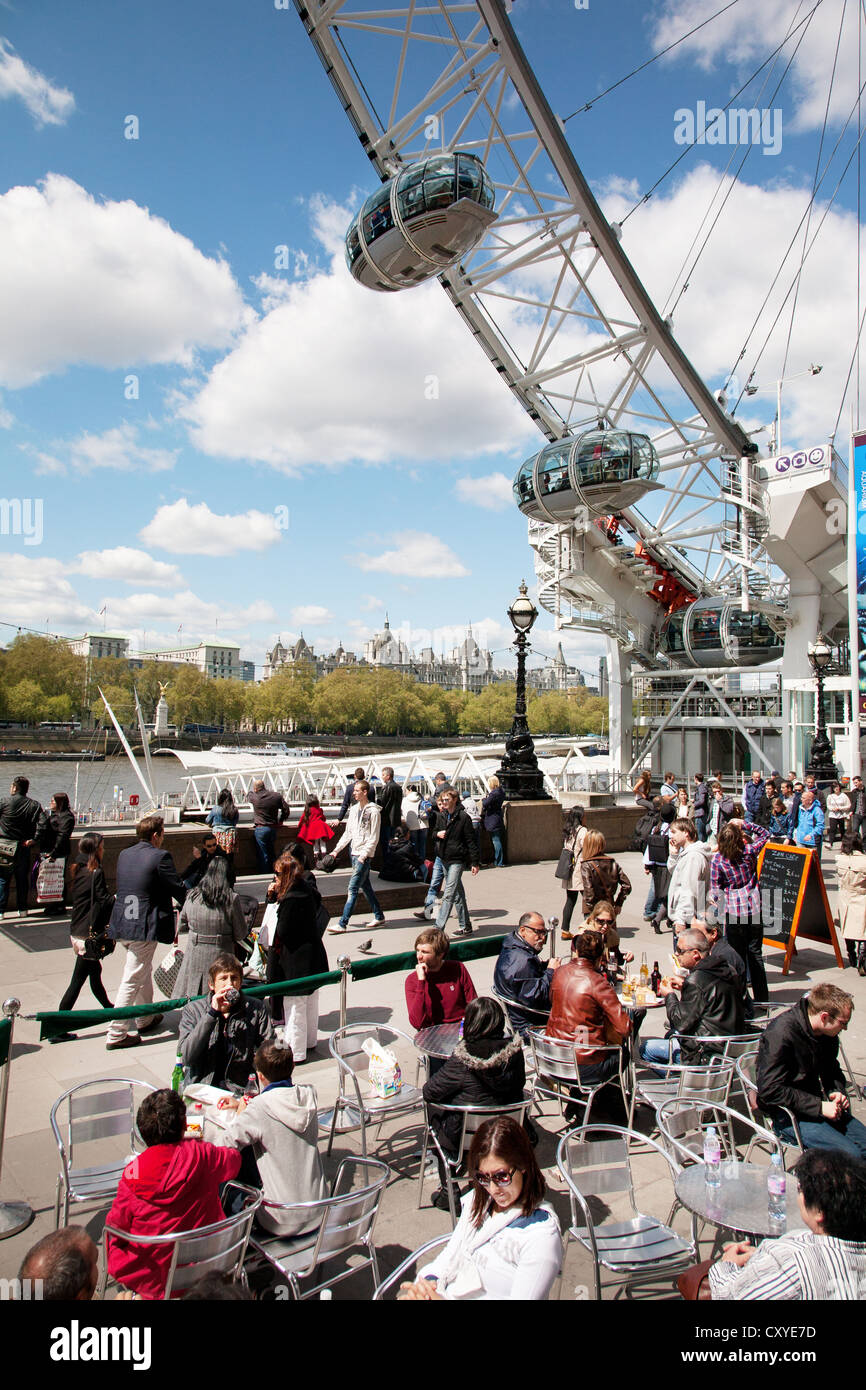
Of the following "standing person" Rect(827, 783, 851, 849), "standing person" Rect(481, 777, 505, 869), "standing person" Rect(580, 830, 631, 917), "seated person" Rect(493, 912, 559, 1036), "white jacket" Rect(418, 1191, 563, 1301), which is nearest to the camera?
"white jacket" Rect(418, 1191, 563, 1301)

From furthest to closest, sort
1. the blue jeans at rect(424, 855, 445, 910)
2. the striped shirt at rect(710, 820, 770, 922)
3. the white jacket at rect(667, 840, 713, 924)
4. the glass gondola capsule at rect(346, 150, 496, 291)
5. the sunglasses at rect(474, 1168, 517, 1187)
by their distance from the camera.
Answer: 1. the glass gondola capsule at rect(346, 150, 496, 291)
2. the blue jeans at rect(424, 855, 445, 910)
3. the white jacket at rect(667, 840, 713, 924)
4. the striped shirt at rect(710, 820, 770, 922)
5. the sunglasses at rect(474, 1168, 517, 1187)

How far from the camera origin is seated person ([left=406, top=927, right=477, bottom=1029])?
483 cm

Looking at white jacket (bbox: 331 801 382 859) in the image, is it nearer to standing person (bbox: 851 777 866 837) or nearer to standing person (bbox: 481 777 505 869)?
standing person (bbox: 481 777 505 869)

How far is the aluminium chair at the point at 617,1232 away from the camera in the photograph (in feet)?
10.1

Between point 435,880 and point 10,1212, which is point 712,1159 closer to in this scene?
point 10,1212

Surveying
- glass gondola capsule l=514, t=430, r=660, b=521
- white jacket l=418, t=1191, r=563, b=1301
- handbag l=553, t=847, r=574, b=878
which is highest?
glass gondola capsule l=514, t=430, r=660, b=521

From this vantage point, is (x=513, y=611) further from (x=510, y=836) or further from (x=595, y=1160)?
(x=595, y=1160)

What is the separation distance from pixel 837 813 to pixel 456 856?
394 inches

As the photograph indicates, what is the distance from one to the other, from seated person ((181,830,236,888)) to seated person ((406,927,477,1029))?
1848mm

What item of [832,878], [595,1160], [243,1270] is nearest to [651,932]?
[832,878]

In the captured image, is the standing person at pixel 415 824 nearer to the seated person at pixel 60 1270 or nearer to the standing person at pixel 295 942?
the standing person at pixel 295 942

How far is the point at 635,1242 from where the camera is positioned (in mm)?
3262

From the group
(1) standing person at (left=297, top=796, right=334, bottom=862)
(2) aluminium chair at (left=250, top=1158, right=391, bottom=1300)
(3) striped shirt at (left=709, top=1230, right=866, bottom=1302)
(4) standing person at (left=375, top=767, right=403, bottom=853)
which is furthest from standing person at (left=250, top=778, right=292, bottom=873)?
(3) striped shirt at (left=709, top=1230, right=866, bottom=1302)

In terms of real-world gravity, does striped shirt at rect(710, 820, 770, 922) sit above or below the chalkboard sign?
above
